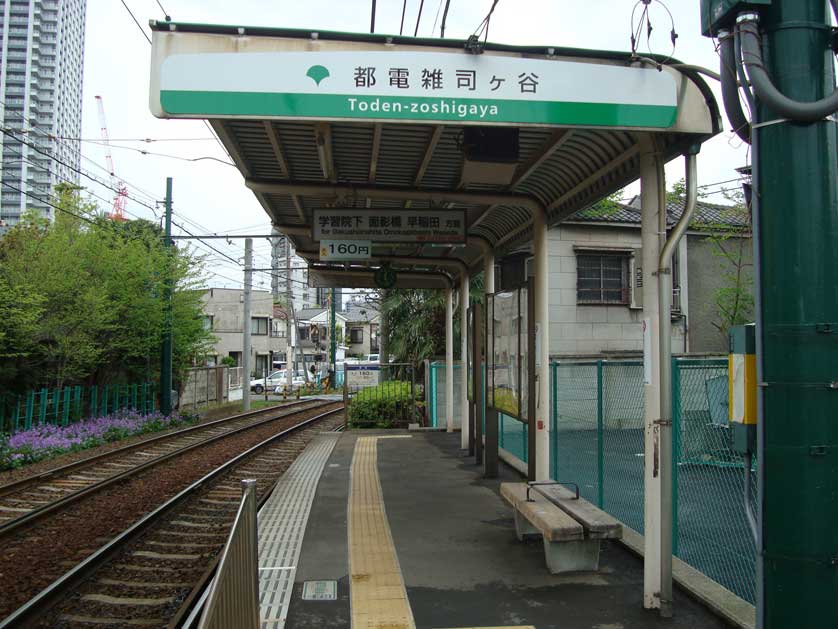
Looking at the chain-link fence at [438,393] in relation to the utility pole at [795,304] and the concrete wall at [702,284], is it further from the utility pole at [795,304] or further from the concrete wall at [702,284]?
the utility pole at [795,304]

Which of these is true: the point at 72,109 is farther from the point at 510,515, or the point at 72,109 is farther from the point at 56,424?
the point at 510,515

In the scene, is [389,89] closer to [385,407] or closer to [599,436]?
[599,436]

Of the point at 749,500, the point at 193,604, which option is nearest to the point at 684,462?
the point at 749,500

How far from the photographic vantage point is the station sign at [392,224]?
898 centimetres

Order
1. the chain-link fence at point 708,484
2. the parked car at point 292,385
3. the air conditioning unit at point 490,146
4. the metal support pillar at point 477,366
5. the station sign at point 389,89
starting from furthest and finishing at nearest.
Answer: the parked car at point 292,385, the metal support pillar at point 477,366, the air conditioning unit at point 490,146, the chain-link fence at point 708,484, the station sign at point 389,89

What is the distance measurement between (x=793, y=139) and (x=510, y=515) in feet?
18.3

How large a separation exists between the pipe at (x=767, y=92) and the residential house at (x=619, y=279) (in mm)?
14123

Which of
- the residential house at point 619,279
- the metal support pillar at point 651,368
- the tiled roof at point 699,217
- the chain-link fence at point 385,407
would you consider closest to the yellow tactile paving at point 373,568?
the metal support pillar at point 651,368

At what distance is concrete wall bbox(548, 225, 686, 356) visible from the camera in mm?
17484

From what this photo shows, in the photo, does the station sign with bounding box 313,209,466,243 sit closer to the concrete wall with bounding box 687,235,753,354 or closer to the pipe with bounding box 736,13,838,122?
the pipe with bounding box 736,13,838,122

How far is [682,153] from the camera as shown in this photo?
5.16m

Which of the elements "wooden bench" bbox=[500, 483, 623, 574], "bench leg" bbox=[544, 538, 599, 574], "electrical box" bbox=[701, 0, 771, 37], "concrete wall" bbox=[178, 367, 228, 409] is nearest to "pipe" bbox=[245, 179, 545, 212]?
"wooden bench" bbox=[500, 483, 623, 574]

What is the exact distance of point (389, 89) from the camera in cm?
470

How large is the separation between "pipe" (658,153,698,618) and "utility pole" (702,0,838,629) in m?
1.68
